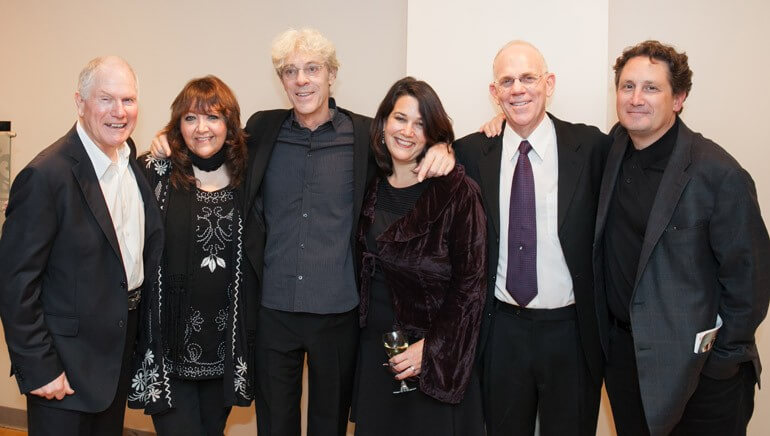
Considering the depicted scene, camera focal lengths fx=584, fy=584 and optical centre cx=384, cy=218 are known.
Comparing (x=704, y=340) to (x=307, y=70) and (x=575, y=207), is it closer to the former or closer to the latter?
(x=575, y=207)

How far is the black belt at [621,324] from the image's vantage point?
228 cm

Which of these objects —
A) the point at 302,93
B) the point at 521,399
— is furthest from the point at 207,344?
the point at 521,399

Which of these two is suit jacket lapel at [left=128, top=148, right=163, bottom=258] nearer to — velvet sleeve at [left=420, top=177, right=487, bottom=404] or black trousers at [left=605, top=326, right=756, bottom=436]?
velvet sleeve at [left=420, top=177, right=487, bottom=404]

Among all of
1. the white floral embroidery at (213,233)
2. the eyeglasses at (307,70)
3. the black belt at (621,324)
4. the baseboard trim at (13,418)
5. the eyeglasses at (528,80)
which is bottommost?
the baseboard trim at (13,418)

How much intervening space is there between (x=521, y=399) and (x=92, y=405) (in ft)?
5.24

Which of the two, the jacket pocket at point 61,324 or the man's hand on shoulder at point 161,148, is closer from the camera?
the jacket pocket at point 61,324

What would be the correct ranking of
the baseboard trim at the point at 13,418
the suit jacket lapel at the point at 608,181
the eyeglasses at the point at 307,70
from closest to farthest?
the suit jacket lapel at the point at 608,181 < the eyeglasses at the point at 307,70 < the baseboard trim at the point at 13,418

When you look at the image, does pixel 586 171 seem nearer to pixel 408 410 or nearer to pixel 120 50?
pixel 408 410

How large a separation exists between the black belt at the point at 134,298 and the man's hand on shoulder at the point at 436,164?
117cm

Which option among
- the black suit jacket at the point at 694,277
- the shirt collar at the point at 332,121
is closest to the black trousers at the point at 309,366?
the shirt collar at the point at 332,121

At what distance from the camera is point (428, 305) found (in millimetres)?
2240

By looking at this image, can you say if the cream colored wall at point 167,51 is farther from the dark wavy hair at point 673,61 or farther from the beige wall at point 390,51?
the dark wavy hair at point 673,61

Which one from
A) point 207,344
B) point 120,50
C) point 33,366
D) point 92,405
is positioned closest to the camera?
point 33,366

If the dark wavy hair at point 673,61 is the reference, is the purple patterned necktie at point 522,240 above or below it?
below
